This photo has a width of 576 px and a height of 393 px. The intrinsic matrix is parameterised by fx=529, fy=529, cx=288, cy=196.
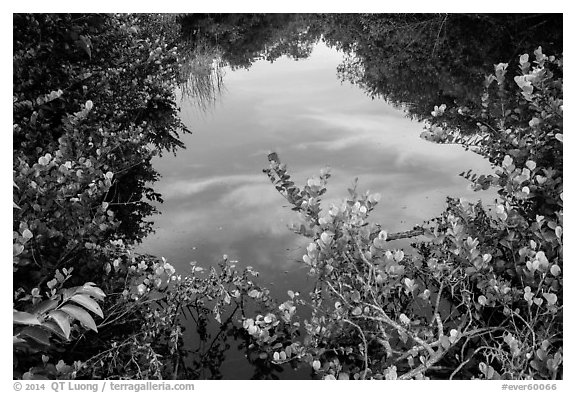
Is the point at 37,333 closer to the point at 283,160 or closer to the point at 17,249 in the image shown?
the point at 17,249

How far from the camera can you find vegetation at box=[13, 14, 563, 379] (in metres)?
2.14

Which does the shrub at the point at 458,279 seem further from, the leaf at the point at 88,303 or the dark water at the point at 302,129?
the leaf at the point at 88,303

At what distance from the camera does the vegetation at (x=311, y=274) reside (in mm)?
2141

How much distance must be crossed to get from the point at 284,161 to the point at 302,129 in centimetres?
87

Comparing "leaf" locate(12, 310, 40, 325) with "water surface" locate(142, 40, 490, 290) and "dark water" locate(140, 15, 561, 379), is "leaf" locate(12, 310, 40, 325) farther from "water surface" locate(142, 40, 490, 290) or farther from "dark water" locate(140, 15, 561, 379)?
"water surface" locate(142, 40, 490, 290)

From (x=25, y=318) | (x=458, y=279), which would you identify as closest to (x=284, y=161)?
(x=458, y=279)

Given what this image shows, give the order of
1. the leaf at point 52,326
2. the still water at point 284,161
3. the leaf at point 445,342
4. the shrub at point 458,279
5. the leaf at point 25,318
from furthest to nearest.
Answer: the still water at point 284,161, the shrub at point 458,279, the leaf at point 445,342, the leaf at point 52,326, the leaf at point 25,318

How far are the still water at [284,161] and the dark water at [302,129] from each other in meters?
0.01

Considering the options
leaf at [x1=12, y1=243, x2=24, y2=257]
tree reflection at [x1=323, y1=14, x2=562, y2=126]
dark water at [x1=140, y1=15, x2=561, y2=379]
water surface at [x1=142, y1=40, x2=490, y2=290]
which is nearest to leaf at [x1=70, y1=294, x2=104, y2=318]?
leaf at [x1=12, y1=243, x2=24, y2=257]

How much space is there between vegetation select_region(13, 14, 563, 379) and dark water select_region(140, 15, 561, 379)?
0.66 ft

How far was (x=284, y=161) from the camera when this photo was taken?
4.49m

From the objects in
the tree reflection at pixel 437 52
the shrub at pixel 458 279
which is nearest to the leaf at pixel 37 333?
the shrub at pixel 458 279
